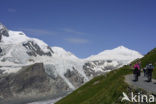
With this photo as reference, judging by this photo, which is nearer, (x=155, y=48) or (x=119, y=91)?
(x=119, y=91)

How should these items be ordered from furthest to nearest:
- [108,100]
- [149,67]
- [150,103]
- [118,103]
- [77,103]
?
[77,103] → [149,67] → [108,100] → [118,103] → [150,103]

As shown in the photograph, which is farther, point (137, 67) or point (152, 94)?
point (137, 67)

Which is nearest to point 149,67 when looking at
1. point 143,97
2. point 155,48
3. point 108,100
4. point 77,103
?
point 108,100

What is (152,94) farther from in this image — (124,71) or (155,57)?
(155,57)

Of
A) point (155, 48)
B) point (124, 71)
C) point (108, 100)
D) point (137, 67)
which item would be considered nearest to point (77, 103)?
point (124, 71)

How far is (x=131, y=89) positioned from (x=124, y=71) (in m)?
43.0

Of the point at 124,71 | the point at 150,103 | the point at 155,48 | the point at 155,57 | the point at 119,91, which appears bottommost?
the point at 150,103

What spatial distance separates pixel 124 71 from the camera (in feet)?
218

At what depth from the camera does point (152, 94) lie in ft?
73.4

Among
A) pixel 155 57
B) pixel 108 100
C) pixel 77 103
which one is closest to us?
pixel 108 100

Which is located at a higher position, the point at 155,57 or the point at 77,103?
the point at 155,57

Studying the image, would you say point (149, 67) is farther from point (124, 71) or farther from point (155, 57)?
point (155, 57)

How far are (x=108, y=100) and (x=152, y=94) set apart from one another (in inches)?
205

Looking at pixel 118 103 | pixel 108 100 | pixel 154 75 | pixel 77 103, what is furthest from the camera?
pixel 77 103
